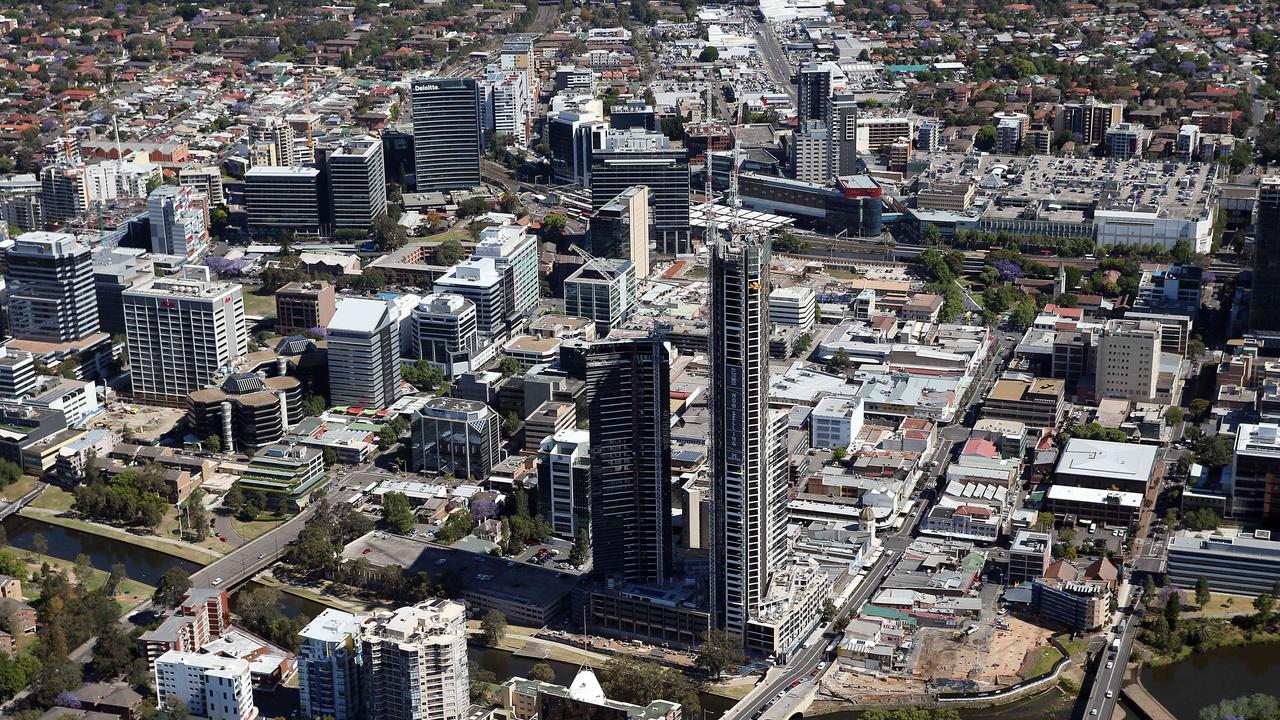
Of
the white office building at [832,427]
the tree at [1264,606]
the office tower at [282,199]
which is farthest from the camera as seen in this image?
the office tower at [282,199]

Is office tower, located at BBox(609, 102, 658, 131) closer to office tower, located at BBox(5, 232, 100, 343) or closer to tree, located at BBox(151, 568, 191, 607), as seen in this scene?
office tower, located at BBox(5, 232, 100, 343)

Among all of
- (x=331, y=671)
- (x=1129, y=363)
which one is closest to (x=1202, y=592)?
(x=1129, y=363)

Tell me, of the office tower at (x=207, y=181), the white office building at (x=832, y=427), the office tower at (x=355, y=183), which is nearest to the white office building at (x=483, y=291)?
the white office building at (x=832, y=427)

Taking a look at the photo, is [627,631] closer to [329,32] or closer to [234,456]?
[234,456]

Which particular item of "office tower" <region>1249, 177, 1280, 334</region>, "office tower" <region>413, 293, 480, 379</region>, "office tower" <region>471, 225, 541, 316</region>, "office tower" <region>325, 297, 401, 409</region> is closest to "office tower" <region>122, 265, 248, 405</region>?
"office tower" <region>325, 297, 401, 409</region>

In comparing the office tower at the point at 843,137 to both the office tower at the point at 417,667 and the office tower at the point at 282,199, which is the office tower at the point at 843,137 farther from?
the office tower at the point at 417,667

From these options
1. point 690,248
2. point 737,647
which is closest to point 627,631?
point 737,647
